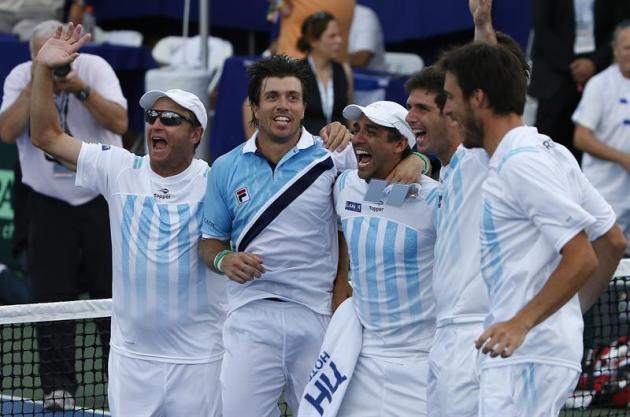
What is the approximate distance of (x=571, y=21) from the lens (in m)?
11.1

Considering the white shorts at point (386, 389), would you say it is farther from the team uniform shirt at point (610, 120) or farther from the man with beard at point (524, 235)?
the team uniform shirt at point (610, 120)

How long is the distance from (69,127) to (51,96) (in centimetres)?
221

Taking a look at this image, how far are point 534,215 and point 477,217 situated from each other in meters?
0.60

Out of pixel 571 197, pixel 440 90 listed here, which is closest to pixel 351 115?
pixel 440 90

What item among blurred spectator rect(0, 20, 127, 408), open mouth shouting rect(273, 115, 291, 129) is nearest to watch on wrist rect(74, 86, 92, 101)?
blurred spectator rect(0, 20, 127, 408)

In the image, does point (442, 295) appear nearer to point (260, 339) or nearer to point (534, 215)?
point (534, 215)

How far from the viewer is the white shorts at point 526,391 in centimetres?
517

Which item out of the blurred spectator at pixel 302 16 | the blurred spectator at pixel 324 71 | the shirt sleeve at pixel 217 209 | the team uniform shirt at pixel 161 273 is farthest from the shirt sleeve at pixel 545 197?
the blurred spectator at pixel 302 16

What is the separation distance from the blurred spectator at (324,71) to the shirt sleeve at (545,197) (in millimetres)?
5452

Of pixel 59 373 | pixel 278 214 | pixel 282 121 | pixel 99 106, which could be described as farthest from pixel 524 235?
pixel 99 106

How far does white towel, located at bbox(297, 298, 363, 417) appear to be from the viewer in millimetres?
6230

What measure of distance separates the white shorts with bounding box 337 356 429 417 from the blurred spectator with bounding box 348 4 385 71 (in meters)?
6.08

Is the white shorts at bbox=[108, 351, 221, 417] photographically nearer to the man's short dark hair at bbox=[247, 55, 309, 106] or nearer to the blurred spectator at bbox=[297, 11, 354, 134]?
the man's short dark hair at bbox=[247, 55, 309, 106]

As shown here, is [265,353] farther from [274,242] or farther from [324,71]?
[324,71]
